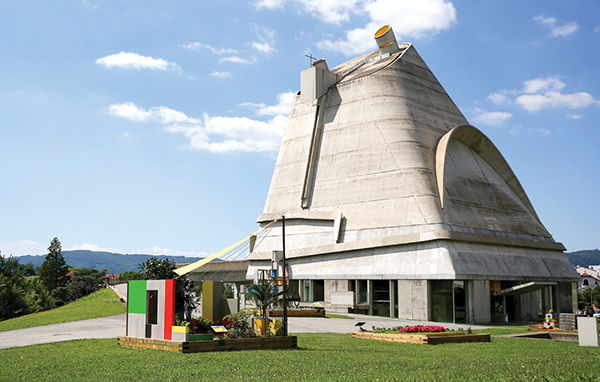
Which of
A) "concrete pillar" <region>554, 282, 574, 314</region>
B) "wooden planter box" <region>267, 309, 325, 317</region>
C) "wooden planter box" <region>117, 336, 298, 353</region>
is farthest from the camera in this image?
"concrete pillar" <region>554, 282, 574, 314</region>

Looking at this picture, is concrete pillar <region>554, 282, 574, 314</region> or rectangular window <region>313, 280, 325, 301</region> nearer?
concrete pillar <region>554, 282, 574, 314</region>

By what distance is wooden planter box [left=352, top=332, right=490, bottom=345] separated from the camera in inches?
759

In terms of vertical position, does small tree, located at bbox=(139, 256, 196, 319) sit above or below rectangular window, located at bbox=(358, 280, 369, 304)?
above

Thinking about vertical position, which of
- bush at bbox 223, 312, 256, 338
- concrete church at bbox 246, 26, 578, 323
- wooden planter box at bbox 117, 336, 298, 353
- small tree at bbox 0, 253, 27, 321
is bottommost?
small tree at bbox 0, 253, 27, 321

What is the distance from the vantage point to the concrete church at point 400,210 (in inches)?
1385

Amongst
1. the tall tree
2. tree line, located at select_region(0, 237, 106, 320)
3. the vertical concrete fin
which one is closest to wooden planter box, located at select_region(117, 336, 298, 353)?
the vertical concrete fin

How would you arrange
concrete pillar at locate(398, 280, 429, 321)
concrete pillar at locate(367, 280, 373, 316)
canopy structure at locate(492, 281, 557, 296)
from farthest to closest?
concrete pillar at locate(367, 280, 373, 316) → canopy structure at locate(492, 281, 557, 296) → concrete pillar at locate(398, 280, 429, 321)

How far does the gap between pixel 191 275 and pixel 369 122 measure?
29.4m

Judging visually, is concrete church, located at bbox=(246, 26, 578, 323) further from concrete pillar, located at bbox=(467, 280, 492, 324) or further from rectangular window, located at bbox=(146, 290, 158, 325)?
rectangular window, located at bbox=(146, 290, 158, 325)

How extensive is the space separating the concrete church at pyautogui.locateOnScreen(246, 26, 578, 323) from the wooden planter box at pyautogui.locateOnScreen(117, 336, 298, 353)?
763 inches

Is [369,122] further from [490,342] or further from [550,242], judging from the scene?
[490,342]

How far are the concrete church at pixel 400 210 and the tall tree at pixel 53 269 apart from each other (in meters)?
58.5

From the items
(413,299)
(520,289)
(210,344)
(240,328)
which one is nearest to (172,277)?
(240,328)

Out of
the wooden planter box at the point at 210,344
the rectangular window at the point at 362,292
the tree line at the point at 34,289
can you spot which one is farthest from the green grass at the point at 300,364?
the tree line at the point at 34,289
